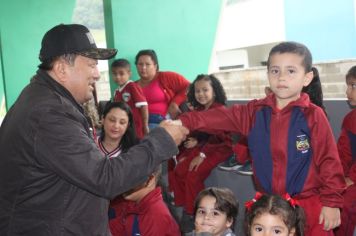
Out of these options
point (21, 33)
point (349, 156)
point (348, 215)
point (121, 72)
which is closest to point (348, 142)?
point (349, 156)

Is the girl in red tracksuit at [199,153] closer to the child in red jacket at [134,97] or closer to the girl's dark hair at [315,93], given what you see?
the child in red jacket at [134,97]

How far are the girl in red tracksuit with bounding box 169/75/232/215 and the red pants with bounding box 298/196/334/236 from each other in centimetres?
174

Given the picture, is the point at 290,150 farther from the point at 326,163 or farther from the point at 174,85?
the point at 174,85

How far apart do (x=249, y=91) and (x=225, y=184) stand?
535 cm

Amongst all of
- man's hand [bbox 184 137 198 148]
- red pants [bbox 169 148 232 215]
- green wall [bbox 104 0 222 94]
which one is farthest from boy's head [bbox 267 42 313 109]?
green wall [bbox 104 0 222 94]

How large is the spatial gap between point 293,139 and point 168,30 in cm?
498

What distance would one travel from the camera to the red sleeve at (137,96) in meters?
5.34

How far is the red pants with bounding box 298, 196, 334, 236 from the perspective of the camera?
92.3 inches

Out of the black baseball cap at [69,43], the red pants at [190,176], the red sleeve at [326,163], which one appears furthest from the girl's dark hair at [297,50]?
the red pants at [190,176]

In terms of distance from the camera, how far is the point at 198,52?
7281 mm

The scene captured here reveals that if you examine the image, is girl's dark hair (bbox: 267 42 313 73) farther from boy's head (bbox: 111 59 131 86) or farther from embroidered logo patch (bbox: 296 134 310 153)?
boy's head (bbox: 111 59 131 86)

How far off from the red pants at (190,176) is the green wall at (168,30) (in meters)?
2.78

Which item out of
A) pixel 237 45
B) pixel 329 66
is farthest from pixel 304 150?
pixel 237 45

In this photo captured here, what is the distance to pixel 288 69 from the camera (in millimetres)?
2277
